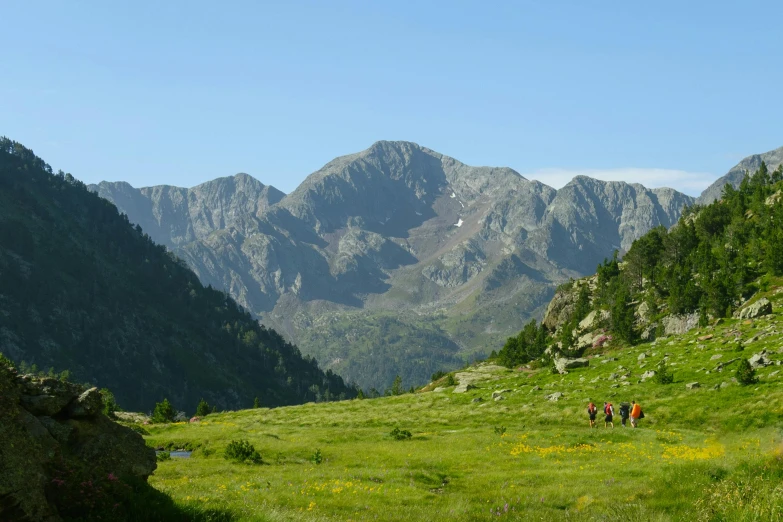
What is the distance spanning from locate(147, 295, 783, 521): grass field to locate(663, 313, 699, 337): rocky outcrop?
56.1 feet

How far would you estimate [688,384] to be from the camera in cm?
5131

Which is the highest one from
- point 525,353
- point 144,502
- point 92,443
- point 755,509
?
point 92,443

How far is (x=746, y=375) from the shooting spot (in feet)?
150

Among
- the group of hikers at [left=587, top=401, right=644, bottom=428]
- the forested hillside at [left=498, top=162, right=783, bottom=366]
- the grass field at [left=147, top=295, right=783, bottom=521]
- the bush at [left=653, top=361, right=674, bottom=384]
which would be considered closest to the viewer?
the grass field at [left=147, top=295, right=783, bottom=521]

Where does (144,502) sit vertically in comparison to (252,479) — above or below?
above

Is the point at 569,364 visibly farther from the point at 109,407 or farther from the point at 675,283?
the point at 109,407

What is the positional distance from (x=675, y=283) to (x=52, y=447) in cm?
10202

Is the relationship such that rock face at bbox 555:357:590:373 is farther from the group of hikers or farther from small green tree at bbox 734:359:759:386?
small green tree at bbox 734:359:759:386

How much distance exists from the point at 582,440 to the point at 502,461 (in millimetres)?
9230

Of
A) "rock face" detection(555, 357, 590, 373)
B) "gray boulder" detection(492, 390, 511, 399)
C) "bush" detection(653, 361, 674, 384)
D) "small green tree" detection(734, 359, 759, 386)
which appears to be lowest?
"gray boulder" detection(492, 390, 511, 399)

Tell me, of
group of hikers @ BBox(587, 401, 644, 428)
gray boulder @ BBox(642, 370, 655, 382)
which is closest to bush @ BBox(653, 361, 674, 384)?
gray boulder @ BBox(642, 370, 655, 382)

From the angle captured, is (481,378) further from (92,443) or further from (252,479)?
(92,443)

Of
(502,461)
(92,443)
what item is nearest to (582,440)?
(502,461)

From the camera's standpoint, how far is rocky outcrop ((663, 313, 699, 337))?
3600 inches
